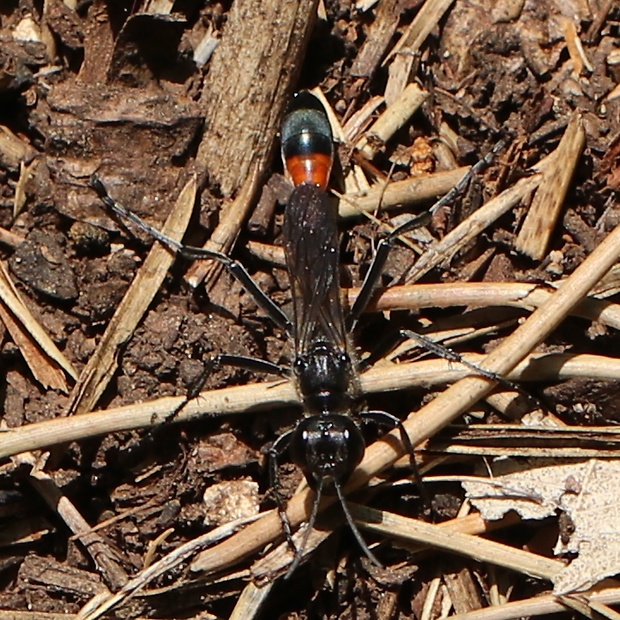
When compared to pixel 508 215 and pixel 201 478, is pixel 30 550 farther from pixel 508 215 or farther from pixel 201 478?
pixel 508 215

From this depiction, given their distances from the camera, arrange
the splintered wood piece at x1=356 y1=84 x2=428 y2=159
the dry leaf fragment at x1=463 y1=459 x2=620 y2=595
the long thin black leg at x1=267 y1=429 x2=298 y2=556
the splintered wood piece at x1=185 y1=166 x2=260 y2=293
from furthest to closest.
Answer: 1. the splintered wood piece at x1=356 y1=84 x2=428 y2=159
2. the splintered wood piece at x1=185 y1=166 x2=260 y2=293
3. the long thin black leg at x1=267 y1=429 x2=298 y2=556
4. the dry leaf fragment at x1=463 y1=459 x2=620 y2=595

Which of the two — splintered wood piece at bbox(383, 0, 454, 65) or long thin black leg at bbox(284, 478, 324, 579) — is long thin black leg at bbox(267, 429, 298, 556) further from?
splintered wood piece at bbox(383, 0, 454, 65)

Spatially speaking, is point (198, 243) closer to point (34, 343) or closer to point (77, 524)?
point (34, 343)

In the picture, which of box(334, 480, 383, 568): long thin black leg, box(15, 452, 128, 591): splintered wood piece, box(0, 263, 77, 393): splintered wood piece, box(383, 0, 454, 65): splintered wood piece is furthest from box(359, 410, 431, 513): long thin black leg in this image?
box(383, 0, 454, 65): splintered wood piece

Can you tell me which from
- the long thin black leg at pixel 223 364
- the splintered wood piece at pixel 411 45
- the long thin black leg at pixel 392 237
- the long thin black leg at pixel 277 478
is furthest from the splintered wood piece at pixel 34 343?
the splintered wood piece at pixel 411 45

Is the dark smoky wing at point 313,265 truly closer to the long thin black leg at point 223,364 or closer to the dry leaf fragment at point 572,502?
the long thin black leg at point 223,364

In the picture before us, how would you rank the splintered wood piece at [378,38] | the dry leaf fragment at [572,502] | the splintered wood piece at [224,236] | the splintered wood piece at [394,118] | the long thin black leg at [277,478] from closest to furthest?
1. the dry leaf fragment at [572,502]
2. the long thin black leg at [277,478]
3. the splintered wood piece at [224,236]
4. the splintered wood piece at [394,118]
5. the splintered wood piece at [378,38]

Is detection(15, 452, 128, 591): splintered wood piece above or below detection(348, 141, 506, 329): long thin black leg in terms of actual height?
below
